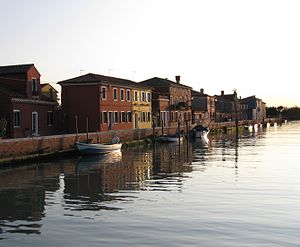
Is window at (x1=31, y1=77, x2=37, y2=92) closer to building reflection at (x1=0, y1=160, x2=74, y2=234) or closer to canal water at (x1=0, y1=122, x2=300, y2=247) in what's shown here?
building reflection at (x1=0, y1=160, x2=74, y2=234)

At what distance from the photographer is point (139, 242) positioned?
12289 millimetres

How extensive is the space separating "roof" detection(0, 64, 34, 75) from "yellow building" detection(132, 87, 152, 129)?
16.5 m

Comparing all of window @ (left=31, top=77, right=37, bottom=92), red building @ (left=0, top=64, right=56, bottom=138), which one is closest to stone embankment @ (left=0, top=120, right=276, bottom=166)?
red building @ (left=0, top=64, right=56, bottom=138)

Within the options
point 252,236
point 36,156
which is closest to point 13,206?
point 252,236

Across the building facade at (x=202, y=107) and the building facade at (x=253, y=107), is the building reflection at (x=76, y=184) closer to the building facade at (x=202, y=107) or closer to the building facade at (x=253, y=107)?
the building facade at (x=202, y=107)

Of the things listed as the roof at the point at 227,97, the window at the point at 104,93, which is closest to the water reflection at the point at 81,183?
the window at the point at 104,93

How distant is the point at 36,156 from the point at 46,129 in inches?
478

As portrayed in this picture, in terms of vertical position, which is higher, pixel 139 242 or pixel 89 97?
pixel 89 97

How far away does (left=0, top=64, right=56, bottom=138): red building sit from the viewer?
38.8 metres

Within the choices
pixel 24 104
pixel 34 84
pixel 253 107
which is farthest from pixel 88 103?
pixel 253 107

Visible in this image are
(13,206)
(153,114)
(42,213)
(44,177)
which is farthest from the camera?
(153,114)

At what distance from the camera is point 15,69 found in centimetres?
4341

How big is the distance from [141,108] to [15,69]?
1992 cm

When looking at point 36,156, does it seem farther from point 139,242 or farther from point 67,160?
point 139,242
